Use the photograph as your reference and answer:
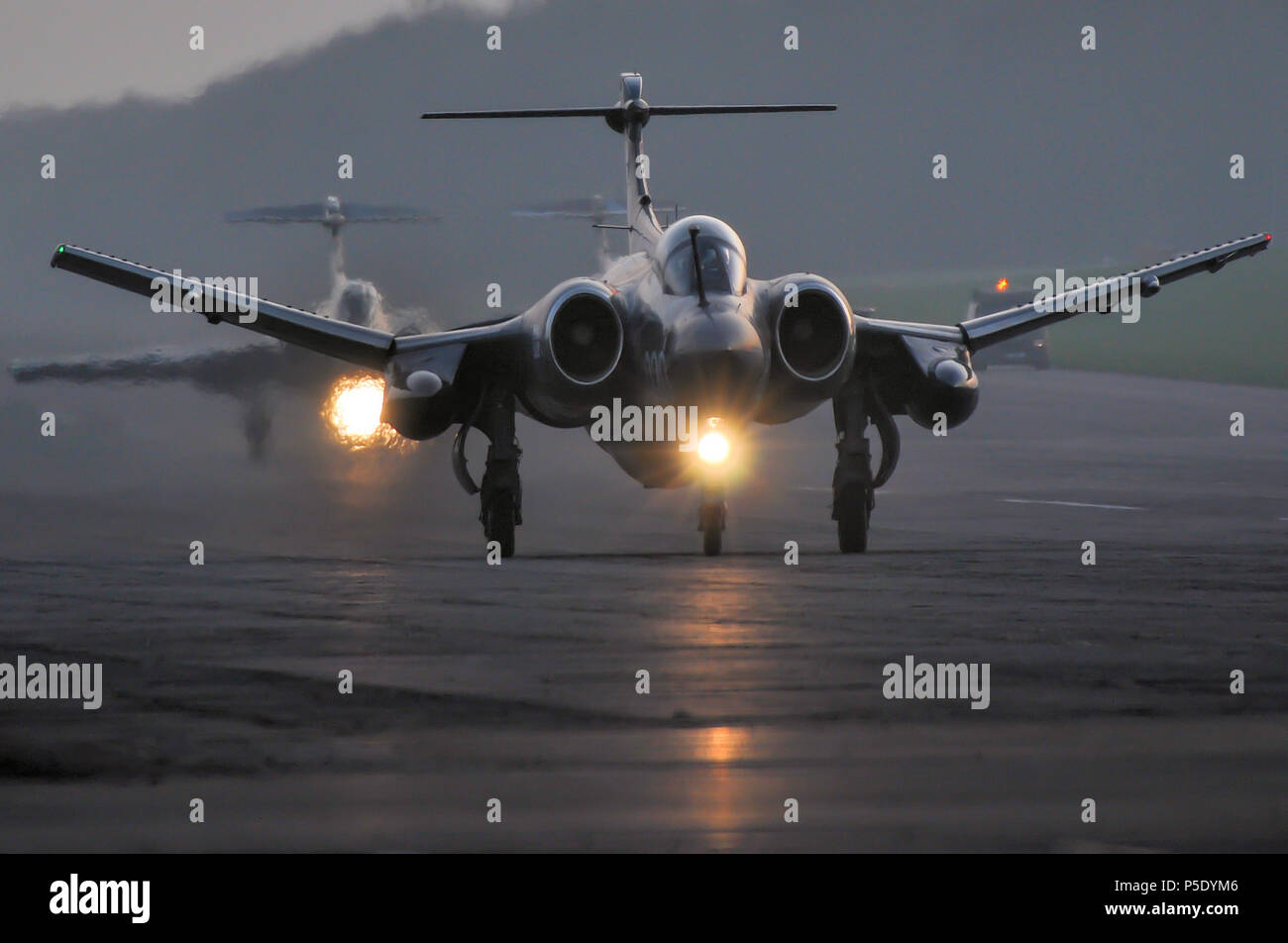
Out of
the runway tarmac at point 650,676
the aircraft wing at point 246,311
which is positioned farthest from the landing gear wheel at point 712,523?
the aircraft wing at point 246,311

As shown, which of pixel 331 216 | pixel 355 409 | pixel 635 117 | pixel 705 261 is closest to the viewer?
pixel 705 261

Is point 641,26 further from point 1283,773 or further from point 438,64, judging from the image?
point 1283,773

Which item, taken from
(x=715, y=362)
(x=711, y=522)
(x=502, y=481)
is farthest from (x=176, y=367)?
(x=715, y=362)

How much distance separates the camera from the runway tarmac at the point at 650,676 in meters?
8.99

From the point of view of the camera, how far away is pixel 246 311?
23.2 m

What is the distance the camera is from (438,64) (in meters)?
64.6

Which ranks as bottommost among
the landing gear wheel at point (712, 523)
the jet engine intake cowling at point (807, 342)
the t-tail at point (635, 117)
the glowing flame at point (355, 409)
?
the landing gear wheel at point (712, 523)

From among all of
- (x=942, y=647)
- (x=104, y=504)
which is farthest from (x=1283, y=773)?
(x=104, y=504)

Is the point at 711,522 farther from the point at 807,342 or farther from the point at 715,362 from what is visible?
the point at 715,362

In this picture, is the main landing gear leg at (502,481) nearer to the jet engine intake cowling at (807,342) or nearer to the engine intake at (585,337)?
the engine intake at (585,337)

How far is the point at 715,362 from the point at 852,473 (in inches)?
122

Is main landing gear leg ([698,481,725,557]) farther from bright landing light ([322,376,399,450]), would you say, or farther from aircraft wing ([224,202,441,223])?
aircraft wing ([224,202,441,223])

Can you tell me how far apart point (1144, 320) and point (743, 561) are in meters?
66.4

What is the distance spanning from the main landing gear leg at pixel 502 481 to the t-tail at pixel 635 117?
283 cm
